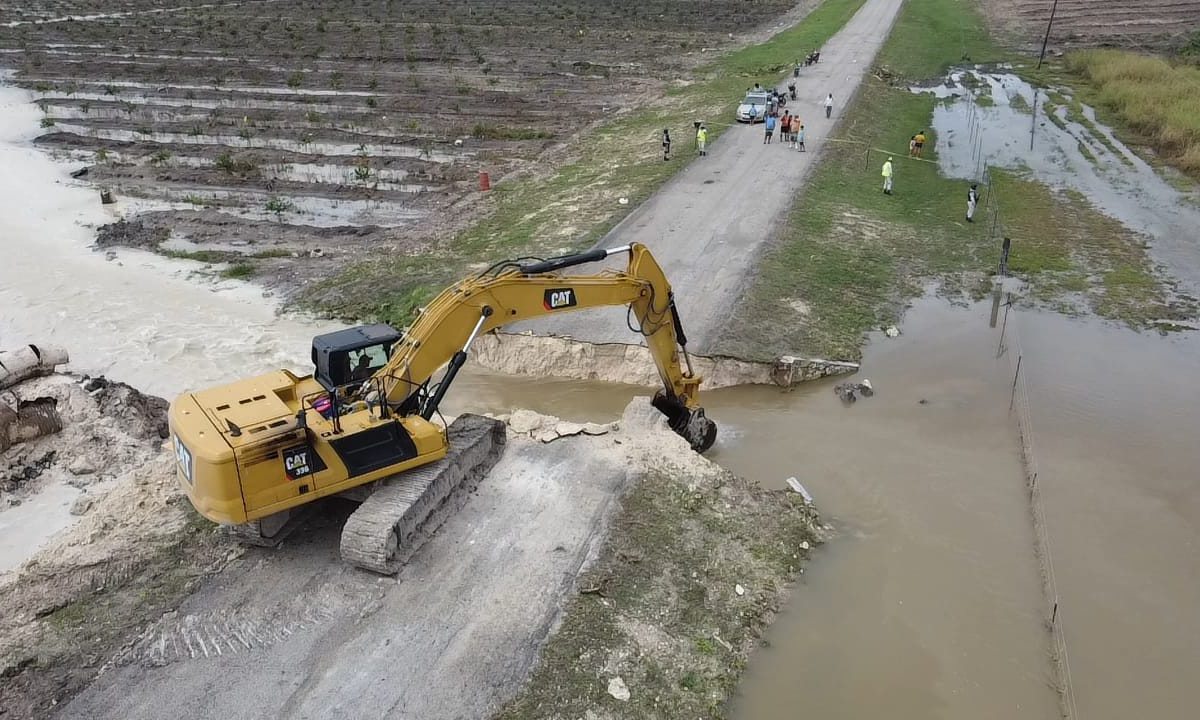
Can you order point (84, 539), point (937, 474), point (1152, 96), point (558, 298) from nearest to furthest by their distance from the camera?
1. point (84, 539)
2. point (558, 298)
3. point (937, 474)
4. point (1152, 96)

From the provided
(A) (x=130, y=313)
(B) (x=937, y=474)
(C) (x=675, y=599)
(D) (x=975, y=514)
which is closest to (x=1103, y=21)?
(B) (x=937, y=474)

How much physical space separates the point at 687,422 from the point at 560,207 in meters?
12.2

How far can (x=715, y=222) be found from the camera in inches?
896

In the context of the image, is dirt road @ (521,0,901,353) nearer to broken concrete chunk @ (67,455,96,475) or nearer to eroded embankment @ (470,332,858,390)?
eroded embankment @ (470,332,858,390)

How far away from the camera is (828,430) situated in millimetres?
14734

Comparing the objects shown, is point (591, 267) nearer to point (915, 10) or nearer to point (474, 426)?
point (474, 426)

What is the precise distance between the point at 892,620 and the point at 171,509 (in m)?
9.48

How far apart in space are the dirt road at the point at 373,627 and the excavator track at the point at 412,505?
0.73ft

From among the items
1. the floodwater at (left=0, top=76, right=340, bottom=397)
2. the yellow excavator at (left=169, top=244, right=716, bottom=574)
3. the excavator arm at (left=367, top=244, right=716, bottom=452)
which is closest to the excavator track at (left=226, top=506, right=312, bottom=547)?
the yellow excavator at (left=169, top=244, right=716, bottom=574)

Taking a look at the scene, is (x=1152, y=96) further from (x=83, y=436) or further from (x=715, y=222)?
(x=83, y=436)

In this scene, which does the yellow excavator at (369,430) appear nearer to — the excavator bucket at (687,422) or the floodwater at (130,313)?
the excavator bucket at (687,422)

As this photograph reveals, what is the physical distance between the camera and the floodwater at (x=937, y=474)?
9719 millimetres

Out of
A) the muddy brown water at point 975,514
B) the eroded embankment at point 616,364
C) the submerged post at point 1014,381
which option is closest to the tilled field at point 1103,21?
the submerged post at point 1014,381

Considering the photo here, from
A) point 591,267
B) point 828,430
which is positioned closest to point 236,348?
point 591,267
